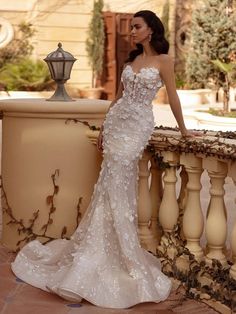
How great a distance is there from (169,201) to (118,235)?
36cm

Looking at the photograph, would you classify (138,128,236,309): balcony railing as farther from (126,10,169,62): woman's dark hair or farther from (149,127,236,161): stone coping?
(126,10,169,62): woman's dark hair

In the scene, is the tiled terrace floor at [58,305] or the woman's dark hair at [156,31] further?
the woman's dark hair at [156,31]

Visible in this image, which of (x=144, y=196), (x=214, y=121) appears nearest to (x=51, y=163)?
(x=144, y=196)

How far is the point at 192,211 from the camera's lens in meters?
3.56

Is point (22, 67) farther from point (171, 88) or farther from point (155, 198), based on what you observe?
point (171, 88)

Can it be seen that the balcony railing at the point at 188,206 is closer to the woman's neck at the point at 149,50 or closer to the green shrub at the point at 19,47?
the woman's neck at the point at 149,50

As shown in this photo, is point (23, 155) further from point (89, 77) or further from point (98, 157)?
point (89, 77)

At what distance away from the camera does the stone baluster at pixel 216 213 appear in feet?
10.8

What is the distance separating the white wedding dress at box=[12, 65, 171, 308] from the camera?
3.47m

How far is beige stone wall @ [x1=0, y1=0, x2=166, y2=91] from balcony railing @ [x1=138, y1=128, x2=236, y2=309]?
527 inches

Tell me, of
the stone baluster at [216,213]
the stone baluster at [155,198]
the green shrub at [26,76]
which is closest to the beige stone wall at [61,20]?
the green shrub at [26,76]

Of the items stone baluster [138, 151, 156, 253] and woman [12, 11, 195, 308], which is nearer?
woman [12, 11, 195, 308]

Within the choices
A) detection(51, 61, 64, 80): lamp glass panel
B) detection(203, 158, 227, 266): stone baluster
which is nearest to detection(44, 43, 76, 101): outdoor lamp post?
detection(51, 61, 64, 80): lamp glass panel

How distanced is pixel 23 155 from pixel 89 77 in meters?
13.3
